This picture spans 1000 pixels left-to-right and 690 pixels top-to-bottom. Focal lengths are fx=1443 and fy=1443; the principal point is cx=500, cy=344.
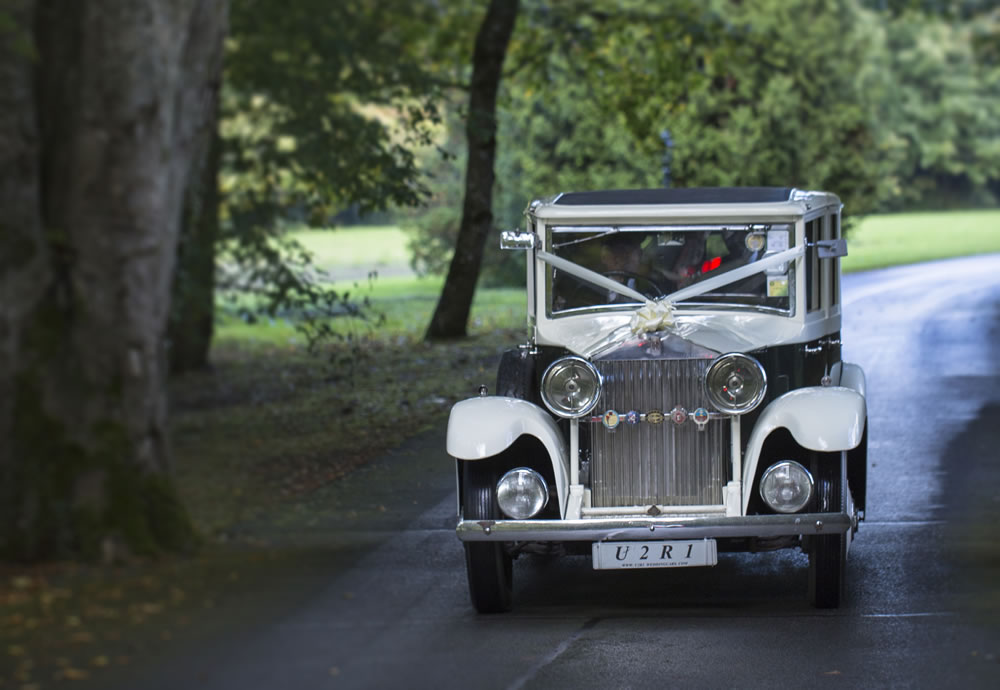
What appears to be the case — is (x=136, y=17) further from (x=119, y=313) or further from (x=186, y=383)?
(x=186, y=383)

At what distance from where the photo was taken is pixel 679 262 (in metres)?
8.27

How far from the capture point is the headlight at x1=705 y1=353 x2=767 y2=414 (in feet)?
24.4

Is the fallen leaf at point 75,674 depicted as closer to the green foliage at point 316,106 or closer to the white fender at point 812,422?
the white fender at point 812,422

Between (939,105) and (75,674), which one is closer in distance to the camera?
(75,674)

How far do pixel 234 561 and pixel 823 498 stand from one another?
145 inches

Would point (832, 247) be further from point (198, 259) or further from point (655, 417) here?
point (198, 259)

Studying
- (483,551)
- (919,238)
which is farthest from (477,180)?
(919,238)

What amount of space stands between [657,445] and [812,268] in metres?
1.62

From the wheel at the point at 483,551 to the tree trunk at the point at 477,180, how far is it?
44.1 feet

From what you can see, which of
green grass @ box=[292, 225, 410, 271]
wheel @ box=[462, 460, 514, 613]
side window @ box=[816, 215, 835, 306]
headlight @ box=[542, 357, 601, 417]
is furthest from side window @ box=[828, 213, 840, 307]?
green grass @ box=[292, 225, 410, 271]

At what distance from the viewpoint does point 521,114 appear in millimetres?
29734

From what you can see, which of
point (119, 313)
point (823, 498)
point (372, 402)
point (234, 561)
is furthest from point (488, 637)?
point (372, 402)

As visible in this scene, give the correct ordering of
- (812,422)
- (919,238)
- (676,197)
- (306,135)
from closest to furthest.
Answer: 1. (812,422)
2. (676,197)
3. (306,135)
4. (919,238)

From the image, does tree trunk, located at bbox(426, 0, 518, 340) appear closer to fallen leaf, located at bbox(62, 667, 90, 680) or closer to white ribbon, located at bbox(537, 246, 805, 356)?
white ribbon, located at bbox(537, 246, 805, 356)
